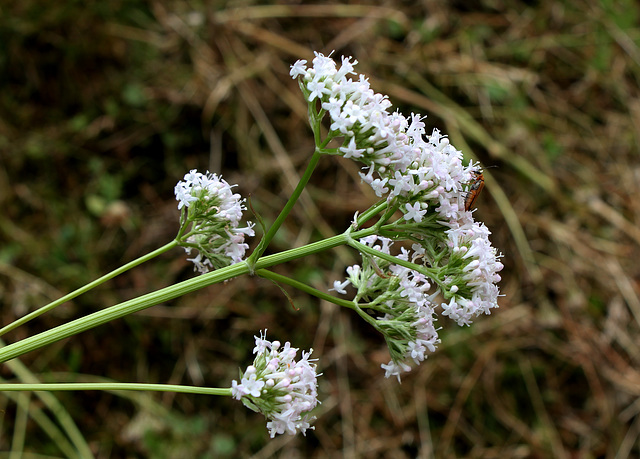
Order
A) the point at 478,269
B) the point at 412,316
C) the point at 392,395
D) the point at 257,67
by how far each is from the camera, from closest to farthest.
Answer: the point at 478,269, the point at 412,316, the point at 392,395, the point at 257,67

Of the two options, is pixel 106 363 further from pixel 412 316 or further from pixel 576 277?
pixel 576 277

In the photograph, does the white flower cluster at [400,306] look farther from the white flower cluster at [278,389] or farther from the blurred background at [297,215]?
the blurred background at [297,215]

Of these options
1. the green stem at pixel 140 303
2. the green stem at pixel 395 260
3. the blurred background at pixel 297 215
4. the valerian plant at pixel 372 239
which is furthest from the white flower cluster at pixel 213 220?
the blurred background at pixel 297 215

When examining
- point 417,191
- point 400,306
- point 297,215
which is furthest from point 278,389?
point 297,215

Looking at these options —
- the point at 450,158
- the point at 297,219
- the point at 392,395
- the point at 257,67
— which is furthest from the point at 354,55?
the point at 450,158

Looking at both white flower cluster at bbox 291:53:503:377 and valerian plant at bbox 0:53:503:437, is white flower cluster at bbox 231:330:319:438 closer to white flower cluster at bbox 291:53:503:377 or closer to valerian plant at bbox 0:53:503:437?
valerian plant at bbox 0:53:503:437

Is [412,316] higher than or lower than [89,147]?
lower
